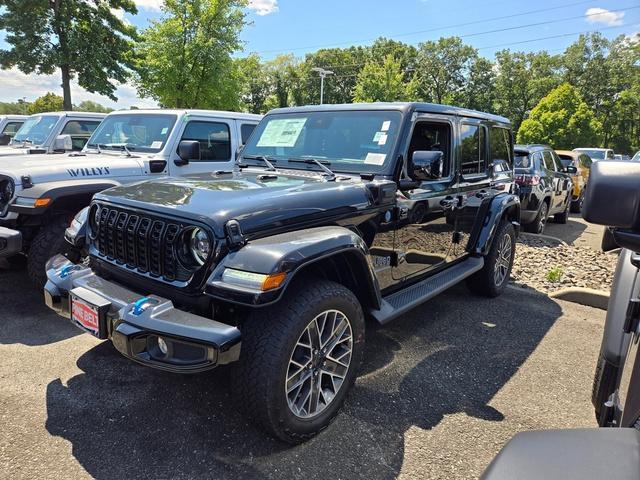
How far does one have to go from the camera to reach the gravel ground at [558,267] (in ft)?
18.8

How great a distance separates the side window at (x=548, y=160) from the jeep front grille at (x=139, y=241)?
8748 millimetres

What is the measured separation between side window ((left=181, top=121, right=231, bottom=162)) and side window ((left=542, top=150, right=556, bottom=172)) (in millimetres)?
6607

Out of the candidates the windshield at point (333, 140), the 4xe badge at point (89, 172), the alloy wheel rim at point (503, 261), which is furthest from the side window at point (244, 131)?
the alloy wheel rim at point (503, 261)

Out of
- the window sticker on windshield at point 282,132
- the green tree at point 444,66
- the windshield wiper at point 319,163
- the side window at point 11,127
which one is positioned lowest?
the windshield wiper at point 319,163

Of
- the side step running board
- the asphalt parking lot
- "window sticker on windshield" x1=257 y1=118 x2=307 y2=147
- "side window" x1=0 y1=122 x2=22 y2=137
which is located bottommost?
the asphalt parking lot

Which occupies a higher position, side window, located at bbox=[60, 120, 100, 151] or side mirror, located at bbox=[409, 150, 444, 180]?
side window, located at bbox=[60, 120, 100, 151]

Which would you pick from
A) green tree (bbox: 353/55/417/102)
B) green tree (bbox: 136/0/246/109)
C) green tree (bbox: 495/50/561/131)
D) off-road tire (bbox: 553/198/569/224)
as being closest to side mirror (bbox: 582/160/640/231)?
off-road tire (bbox: 553/198/569/224)

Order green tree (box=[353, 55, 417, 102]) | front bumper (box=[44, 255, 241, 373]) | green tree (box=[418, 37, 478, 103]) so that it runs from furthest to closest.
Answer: green tree (box=[418, 37, 478, 103]), green tree (box=[353, 55, 417, 102]), front bumper (box=[44, 255, 241, 373])

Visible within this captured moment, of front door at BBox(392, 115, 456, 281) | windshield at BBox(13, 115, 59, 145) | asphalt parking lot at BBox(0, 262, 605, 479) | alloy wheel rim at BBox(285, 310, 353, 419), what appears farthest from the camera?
windshield at BBox(13, 115, 59, 145)

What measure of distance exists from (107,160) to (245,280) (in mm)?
3949

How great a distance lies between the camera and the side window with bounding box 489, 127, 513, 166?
16.5ft

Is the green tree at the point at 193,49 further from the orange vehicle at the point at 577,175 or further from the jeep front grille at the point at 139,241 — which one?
the jeep front grille at the point at 139,241

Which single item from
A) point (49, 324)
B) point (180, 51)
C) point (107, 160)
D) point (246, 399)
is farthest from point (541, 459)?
point (180, 51)

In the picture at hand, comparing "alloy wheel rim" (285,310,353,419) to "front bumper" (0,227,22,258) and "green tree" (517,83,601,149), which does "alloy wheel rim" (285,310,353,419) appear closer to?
"front bumper" (0,227,22,258)
